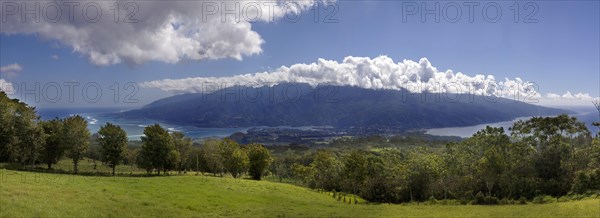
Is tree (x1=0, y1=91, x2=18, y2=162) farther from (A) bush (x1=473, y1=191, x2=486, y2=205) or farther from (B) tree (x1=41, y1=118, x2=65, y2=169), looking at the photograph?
(A) bush (x1=473, y1=191, x2=486, y2=205)

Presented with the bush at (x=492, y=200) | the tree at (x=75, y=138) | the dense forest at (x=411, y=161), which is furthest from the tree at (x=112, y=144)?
the bush at (x=492, y=200)

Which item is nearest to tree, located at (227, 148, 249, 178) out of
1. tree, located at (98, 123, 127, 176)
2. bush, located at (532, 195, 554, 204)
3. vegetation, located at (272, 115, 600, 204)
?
vegetation, located at (272, 115, 600, 204)

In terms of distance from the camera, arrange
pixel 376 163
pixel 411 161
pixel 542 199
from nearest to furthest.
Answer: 1. pixel 542 199
2. pixel 411 161
3. pixel 376 163

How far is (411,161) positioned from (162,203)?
276 feet

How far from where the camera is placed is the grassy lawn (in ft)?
116

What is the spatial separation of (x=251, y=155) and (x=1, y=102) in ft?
202

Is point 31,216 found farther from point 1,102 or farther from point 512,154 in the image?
point 512,154

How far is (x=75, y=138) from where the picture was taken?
81375mm

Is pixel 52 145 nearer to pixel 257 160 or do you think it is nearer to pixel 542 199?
pixel 257 160

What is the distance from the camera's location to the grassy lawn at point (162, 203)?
35281 mm

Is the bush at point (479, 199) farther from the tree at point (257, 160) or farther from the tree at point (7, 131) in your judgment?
the tree at point (7, 131)

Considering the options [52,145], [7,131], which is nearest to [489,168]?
[52,145]

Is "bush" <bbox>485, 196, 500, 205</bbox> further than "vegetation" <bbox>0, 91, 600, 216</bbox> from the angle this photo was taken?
Yes

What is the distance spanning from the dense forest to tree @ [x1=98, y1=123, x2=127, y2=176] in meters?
0.21
